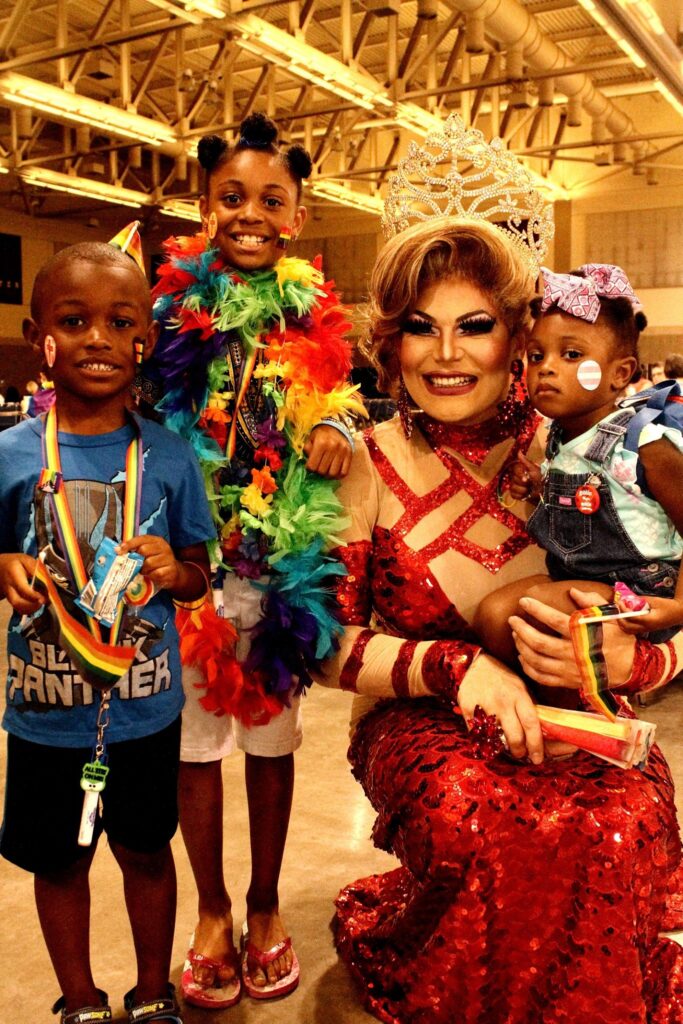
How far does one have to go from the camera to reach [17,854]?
5.06 ft

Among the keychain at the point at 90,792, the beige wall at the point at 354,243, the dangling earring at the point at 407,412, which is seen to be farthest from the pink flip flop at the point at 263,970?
the beige wall at the point at 354,243

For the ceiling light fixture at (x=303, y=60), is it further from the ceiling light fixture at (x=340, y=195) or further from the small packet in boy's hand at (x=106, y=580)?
Answer: the small packet in boy's hand at (x=106, y=580)

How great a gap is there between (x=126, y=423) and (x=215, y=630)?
0.53 m

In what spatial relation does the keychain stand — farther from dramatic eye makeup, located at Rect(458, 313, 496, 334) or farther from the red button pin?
dramatic eye makeup, located at Rect(458, 313, 496, 334)

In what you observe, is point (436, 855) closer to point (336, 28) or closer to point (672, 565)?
point (672, 565)

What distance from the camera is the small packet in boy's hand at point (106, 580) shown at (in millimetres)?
1422

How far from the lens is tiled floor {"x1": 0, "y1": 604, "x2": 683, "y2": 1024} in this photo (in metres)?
1.93

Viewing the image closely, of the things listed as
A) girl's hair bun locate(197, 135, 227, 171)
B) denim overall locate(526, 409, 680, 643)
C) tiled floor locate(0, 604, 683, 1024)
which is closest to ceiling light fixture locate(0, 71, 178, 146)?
tiled floor locate(0, 604, 683, 1024)

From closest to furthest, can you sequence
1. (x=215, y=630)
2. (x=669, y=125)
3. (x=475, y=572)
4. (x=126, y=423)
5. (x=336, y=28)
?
(x=126, y=423) → (x=475, y=572) → (x=215, y=630) → (x=336, y=28) → (x=669, y=125)

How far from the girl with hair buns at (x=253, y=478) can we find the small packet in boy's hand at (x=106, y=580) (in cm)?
48

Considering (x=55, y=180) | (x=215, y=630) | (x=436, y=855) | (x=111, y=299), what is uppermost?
(x=55, y=180)

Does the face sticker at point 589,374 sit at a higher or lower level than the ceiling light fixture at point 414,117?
lower

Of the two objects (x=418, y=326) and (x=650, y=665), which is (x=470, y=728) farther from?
(x=418, y=326)

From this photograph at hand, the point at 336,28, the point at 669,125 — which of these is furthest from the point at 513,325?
the point at 669,125
